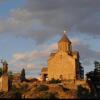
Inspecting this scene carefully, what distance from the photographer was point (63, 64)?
103062mm

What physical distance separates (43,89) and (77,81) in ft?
31.7

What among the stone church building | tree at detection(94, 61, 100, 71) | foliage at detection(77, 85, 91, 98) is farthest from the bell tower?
foliage at detection(77, 85, 91, 98)

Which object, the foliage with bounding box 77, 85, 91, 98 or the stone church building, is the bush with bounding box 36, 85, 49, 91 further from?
the stone church building

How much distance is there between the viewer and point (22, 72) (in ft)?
348

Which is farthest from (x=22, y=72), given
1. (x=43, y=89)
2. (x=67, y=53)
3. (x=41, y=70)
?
(x=43, y=89)

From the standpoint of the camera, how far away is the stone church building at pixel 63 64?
10244 centimetres

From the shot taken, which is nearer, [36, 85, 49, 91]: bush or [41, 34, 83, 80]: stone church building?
[36, 85, 49, 91]: bush

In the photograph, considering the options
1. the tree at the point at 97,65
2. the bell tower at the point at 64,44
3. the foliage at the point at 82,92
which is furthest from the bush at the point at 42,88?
the bell tower at the point at 64,44

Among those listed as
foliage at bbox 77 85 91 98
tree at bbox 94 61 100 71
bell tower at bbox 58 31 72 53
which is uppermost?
bell tower at bbox 58 31 72 53

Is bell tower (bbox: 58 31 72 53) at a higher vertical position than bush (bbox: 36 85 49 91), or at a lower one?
higher

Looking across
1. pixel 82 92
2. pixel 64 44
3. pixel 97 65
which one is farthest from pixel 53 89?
pixel 64 44

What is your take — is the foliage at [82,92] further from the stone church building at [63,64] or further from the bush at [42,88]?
the stone church building at [63,64]

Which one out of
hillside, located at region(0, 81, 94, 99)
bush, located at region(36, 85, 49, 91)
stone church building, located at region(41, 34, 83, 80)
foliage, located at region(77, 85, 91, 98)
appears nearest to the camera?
hillside, located at region(0, 81, 94, 99)

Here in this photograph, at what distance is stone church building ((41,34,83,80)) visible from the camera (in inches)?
4033
